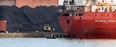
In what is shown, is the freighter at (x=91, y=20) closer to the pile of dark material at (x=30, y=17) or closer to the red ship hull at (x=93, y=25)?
the red ship hull at (x=93, y=25)

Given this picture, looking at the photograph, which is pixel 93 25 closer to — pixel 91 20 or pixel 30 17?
pixel 91 20

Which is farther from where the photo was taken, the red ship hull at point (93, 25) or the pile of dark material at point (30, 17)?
the pile of dark material at point (30, 17)

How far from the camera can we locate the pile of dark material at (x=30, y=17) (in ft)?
446

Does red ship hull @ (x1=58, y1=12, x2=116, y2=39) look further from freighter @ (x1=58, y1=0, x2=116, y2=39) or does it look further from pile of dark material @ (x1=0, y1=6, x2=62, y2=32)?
pile of dark material @ (x1=0, y1=6, x2=62, y2=32)

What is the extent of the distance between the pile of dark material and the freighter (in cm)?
2516

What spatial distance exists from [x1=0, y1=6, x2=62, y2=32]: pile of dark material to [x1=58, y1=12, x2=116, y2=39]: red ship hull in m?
26.6

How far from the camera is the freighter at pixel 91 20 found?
105875 millimetres

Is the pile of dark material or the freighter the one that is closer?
the freighter

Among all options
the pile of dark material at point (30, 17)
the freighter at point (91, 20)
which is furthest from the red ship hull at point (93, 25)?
the pile of dark material at point (30, 17)

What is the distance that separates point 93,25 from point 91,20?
84 centimetres

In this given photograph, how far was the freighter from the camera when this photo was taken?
106 m

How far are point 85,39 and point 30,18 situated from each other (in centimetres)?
3440

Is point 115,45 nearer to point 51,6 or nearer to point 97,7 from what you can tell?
point 97,7

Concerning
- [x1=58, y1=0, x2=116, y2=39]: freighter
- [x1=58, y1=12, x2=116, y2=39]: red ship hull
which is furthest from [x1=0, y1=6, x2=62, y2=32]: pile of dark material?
[x1=58, y1=12, x2=116, y2=39]: red ship hull
